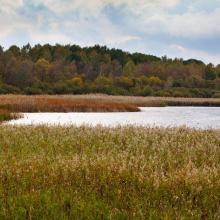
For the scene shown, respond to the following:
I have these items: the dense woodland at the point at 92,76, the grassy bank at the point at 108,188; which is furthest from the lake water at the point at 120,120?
the dense woodland at the point at 92,76

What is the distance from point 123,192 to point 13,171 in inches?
103

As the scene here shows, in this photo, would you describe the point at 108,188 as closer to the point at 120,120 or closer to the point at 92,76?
the point at 120,120

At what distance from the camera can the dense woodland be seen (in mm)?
97062

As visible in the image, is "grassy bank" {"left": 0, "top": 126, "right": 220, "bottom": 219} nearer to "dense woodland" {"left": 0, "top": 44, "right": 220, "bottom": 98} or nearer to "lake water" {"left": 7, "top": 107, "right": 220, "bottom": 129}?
"lake water" {"left": 7, "top": 107, "right": 220, "bottom": 129}

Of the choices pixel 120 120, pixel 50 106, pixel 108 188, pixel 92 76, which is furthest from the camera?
pixel 92 76

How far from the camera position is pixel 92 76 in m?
140

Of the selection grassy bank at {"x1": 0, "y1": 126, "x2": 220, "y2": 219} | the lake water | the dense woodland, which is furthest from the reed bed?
grassy bank at {"x1": 0, "y1": 126, "x2": 220, "y2": 219}

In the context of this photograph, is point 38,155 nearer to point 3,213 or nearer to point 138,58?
point 3,213

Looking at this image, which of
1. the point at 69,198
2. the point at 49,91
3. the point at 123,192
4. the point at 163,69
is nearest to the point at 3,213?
the point at 69,198

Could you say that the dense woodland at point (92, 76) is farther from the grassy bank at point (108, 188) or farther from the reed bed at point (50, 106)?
the grassy bank at point (108, 188)

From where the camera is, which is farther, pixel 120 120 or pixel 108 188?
pixel 120 120

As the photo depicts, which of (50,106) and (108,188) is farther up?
(50,106)

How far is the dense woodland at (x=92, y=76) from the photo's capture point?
9706 cm

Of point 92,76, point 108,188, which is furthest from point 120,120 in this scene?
point 92,76
